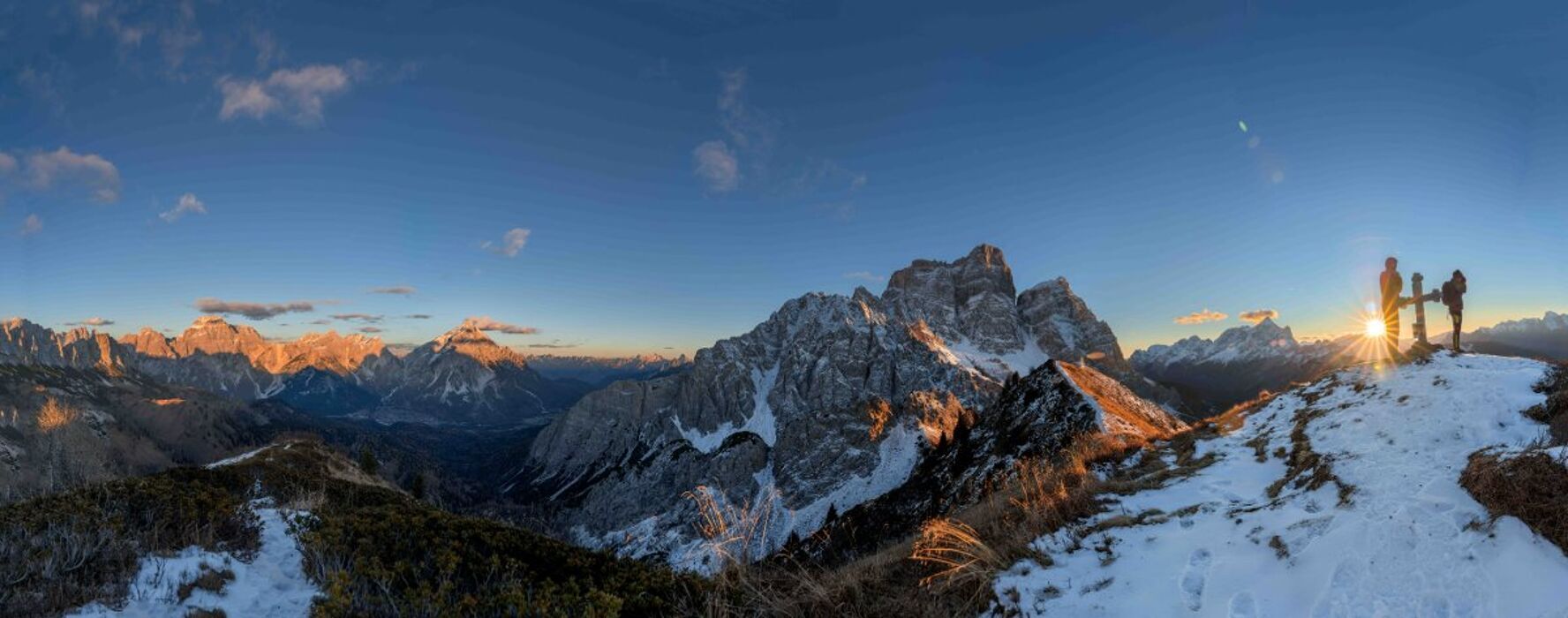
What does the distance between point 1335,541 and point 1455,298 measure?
1835cm

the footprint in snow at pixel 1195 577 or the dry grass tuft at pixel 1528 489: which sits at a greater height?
the dry grass tuft at pixel 1528 489

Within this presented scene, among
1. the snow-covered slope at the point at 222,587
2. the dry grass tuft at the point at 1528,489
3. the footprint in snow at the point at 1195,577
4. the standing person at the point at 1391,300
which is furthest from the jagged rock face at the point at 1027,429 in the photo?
the snow-covered slope at the point at 222,587

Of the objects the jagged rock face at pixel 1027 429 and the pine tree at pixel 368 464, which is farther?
the pine tree at pixel 368 464

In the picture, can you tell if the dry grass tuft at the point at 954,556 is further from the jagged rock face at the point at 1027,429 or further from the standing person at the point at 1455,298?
the standing person at the point at 1455,298

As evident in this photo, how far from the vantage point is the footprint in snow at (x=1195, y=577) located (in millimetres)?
6688

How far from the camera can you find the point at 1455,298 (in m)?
18.2

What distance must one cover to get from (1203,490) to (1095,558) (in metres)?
5.01

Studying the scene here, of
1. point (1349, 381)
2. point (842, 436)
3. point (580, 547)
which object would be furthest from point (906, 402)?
point (580, 547)

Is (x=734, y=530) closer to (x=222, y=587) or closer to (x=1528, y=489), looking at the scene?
(x=222, y=587)

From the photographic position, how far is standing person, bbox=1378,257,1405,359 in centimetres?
1908

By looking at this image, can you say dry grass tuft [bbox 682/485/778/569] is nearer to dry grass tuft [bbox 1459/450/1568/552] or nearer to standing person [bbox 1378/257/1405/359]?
dry grass tuft [bbox 1459/450/1568/552]

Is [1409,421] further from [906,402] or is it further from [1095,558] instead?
[906,402]

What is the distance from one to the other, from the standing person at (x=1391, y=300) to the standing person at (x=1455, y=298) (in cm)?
103

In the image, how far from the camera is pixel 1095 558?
7.92m
